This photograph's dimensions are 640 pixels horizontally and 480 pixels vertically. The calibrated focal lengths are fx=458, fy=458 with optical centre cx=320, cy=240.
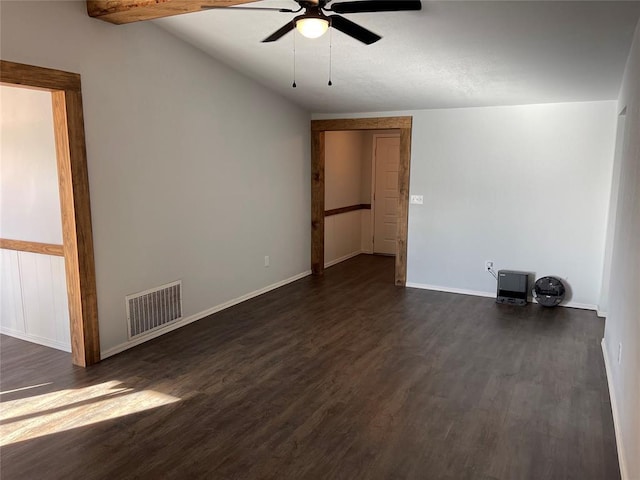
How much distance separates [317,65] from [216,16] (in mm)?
1177

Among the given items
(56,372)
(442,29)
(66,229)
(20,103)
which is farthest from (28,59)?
(442,29)

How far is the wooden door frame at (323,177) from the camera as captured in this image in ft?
19.5

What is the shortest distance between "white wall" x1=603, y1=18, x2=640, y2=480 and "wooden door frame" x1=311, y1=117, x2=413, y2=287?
8.59ft

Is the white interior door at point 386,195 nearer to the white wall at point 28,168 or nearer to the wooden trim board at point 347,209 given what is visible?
the wooden trim board at point 347,209

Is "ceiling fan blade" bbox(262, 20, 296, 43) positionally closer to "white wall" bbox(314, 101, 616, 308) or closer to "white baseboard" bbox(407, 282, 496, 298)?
"white wall" bbox(314, 101, 616, 308)

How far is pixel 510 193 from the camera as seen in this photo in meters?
5.43

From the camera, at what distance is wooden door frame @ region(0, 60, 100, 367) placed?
332 cm

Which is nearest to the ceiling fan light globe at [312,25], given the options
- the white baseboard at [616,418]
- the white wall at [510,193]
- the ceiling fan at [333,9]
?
the ceiling fan at [333,9]

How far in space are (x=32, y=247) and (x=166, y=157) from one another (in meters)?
1.36

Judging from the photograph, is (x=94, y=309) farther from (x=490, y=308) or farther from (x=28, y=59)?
(x=490, y=308)

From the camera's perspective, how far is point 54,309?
154 inches

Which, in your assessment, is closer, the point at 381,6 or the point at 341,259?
the point at 381,6

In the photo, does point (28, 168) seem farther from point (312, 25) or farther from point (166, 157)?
point (312, 25)

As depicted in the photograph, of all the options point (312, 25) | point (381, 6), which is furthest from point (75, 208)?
point (381, 6)
